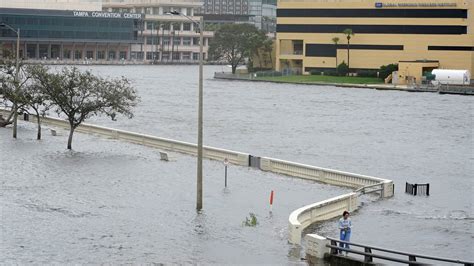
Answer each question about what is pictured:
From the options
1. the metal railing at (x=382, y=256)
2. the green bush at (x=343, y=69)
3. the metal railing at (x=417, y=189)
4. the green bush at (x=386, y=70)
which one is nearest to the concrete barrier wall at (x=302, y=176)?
the metal railing at (x=382, y=256)

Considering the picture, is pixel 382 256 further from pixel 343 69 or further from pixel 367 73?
pixel 343 69

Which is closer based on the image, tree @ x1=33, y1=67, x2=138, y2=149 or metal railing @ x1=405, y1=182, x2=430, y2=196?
metal railing @ x1=405, y1=182, x2=430, y2=196

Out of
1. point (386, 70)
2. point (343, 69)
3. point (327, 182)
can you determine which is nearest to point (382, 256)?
point (327, 182)

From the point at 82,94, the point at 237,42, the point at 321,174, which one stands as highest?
the point at 237,42

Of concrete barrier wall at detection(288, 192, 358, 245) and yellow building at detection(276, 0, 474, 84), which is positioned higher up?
yellow building at detection(276, 0, 474, 84)

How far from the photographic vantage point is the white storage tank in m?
135

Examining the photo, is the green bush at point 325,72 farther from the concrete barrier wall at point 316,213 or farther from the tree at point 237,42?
the concrete barrier wall at point 316,213

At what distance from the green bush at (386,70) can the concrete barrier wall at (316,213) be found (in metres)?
109

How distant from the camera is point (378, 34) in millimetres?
151625

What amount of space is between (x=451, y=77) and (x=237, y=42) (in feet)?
178

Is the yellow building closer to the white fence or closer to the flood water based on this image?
the flood water

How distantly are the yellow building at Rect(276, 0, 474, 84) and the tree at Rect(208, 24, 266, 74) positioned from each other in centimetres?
980

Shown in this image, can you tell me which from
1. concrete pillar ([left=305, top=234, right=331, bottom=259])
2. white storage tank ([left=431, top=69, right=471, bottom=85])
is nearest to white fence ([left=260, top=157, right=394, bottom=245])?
concrete pillar ([left=305, top=234, right=331, bottom=259])

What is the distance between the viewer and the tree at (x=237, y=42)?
175875 mm
